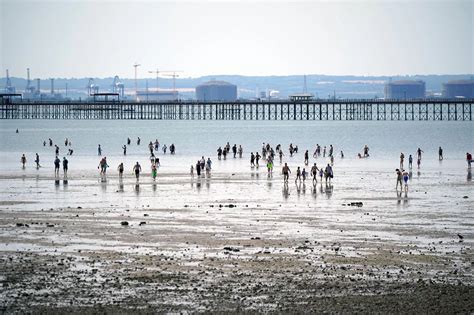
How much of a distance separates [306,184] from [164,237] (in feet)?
55.7

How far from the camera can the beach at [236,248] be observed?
17.3 meters

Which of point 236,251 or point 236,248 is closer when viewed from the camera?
point 236,251

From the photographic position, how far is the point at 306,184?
40.1 meters

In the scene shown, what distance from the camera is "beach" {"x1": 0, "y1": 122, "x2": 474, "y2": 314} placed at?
17312 millimetres

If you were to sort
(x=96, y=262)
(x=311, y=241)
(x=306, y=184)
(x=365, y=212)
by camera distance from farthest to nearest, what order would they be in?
(x=306, y=184)
(x=365, y=212)
(x=311, y=241)
(x=96, y=262)

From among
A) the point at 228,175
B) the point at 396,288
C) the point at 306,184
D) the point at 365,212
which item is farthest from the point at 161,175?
the point at 396,288

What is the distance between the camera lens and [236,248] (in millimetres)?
22141

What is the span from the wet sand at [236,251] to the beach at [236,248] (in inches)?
1.4

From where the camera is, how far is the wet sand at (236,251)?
56.6ft

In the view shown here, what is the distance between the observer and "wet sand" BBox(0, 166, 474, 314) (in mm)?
17266

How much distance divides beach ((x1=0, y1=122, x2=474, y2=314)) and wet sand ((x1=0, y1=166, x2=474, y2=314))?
4 cm

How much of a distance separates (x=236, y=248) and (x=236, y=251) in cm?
39

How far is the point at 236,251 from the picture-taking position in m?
21.8

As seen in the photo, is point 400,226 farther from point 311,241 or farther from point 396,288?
point 396,288
